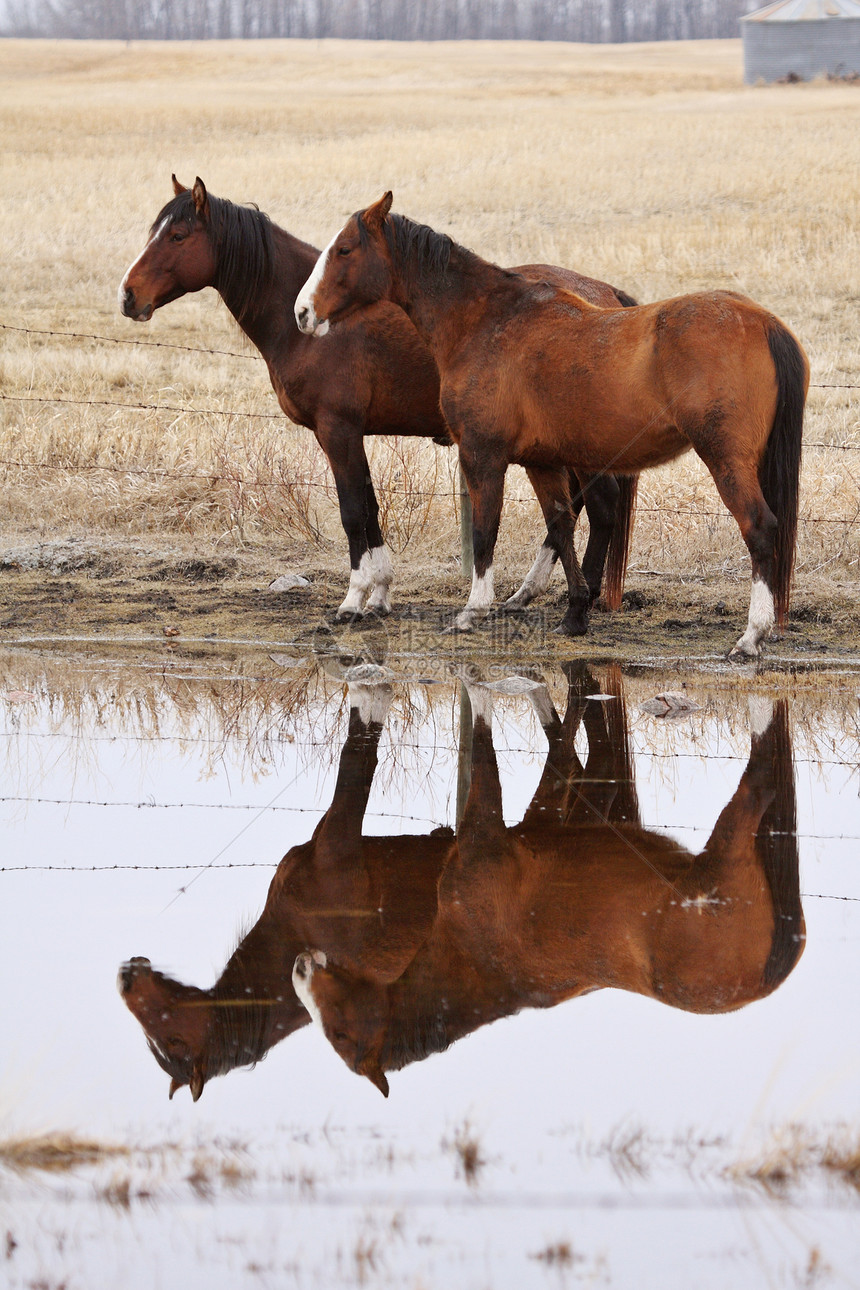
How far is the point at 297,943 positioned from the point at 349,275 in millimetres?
4145

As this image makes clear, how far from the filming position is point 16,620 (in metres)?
7.00

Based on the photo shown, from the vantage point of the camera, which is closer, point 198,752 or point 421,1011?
point 421,1011

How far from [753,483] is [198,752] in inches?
111

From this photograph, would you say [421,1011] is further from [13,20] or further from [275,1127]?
[13,20]

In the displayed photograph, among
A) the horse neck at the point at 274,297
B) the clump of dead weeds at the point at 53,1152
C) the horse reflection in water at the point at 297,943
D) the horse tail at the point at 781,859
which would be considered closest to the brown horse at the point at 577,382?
the horse neck at the point at 274,297

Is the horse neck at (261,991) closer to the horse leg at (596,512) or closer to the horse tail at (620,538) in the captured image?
the horse leg at (596,512)

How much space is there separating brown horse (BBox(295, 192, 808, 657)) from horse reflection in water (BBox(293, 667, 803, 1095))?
185 cm

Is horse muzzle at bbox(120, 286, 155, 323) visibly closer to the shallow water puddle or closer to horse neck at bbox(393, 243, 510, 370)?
horse neck at bbox(393, 243, 510, 370)

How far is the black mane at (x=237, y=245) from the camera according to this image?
682cm

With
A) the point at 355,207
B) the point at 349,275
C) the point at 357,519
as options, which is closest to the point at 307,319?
the point at 349,275

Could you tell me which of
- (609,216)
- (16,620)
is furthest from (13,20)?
(16,620)

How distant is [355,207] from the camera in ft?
93.3

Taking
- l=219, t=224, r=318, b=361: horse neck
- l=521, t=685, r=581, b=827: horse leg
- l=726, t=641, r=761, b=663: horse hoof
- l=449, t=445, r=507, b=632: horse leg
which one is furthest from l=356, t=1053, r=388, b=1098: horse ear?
l=219, t=224, r=318, b=361: horse neck

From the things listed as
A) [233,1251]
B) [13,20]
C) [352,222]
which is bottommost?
[233,1251]
